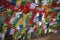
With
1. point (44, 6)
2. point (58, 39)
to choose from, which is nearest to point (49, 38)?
point (58, 39)

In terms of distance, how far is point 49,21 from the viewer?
1.66 metres

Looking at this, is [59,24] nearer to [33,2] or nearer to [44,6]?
[44,6]

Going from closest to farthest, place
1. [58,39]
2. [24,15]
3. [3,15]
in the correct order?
[3,15] < [24,15] < [58,39]

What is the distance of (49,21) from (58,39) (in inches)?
9.5

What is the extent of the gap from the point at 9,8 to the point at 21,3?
150 mm

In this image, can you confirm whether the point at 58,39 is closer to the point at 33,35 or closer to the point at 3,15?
the point at 33,35

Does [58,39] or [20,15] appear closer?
[20,15]

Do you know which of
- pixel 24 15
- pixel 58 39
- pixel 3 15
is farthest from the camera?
pixel 58 39

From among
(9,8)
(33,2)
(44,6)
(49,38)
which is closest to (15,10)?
(9,8)

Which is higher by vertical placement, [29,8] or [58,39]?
[29,8]

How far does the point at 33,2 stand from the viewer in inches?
62.4

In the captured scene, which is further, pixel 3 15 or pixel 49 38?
pixel 49 38

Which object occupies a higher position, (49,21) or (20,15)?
(20,15)

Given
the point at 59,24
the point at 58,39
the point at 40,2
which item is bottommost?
the point at 58,39
